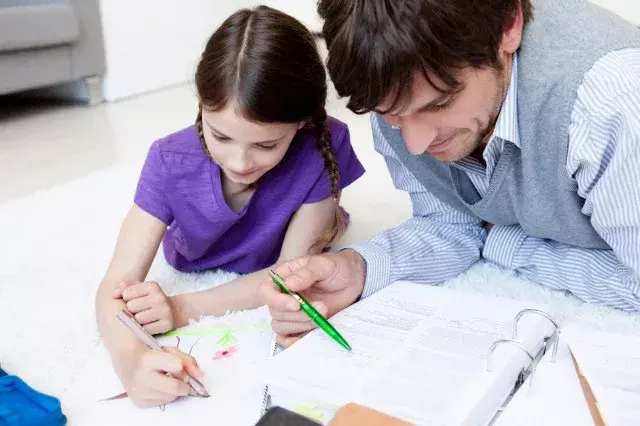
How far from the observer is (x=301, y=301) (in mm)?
808

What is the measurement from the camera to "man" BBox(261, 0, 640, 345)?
0.74 m

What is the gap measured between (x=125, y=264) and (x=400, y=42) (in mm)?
534

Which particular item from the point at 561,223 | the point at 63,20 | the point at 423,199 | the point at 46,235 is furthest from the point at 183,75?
the point at 561,223

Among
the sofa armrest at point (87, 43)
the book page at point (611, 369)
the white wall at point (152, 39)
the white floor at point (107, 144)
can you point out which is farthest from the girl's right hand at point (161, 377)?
the white wall at point (152, 39)

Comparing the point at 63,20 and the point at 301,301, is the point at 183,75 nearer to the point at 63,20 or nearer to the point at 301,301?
the point at 63,20

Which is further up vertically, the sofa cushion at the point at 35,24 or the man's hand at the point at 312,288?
the man's hand at the point at 312,288

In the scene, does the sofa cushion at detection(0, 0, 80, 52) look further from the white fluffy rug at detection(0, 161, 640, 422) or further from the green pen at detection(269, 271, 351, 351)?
the green pen at detection(269, 271, 351, 351)

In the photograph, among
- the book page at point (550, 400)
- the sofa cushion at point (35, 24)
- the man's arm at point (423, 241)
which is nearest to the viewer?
the book page at point (550, 400)

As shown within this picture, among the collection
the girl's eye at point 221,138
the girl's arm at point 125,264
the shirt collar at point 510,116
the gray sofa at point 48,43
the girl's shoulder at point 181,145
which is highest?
the shirt collar at point 510,116

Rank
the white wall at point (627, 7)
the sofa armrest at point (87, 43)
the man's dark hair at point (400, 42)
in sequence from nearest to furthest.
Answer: the man's dark hair at point (400, 42) → the sofa armrest at point (87, 43) → the white wall at point (627, 7)

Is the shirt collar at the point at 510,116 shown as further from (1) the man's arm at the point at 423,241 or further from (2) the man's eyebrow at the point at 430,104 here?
(1) the man's arm at the point at 423,241

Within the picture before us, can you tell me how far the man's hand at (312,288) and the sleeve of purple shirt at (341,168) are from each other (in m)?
0.14

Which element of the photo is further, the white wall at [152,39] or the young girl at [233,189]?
the white wall at [152,39]

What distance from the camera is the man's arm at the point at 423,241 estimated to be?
1.04m
